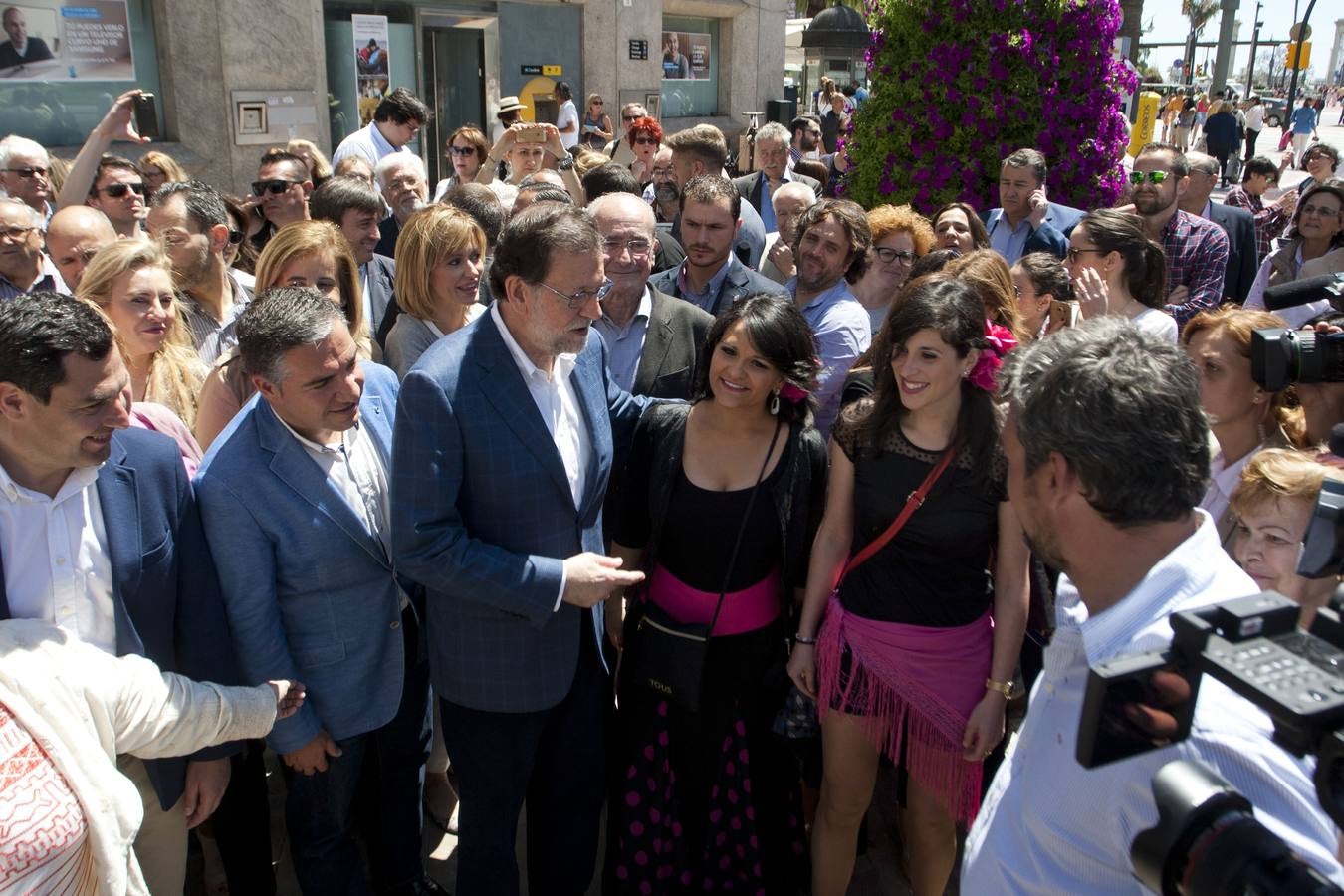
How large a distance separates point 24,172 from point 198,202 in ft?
5.91

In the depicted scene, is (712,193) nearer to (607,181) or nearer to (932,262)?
(932,262)

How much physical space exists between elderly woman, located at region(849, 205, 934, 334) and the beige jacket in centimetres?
336

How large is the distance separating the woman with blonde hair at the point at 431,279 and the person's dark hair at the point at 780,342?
1297mm

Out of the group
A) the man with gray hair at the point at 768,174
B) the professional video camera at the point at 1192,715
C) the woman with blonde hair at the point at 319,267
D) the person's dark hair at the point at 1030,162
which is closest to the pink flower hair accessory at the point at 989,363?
the professional video camera at the point at 1192,715

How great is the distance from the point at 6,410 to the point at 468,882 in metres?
1.68

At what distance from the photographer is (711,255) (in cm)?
435

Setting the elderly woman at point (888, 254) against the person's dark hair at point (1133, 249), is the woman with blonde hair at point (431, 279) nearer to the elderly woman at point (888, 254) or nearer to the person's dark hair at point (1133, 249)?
the elderly woman at point (888, 254)

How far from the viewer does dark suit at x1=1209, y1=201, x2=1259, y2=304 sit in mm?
6520

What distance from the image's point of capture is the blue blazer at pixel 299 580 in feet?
7.91

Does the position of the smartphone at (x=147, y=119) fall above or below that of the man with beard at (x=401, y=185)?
above

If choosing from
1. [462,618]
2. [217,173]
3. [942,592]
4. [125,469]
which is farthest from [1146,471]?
[217,173]

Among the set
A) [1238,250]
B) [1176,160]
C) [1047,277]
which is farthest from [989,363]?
[1238,250]

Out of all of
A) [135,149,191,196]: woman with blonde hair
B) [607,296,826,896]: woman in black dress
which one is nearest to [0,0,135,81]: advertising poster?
[135,149,191,196]: woman with blonde hair

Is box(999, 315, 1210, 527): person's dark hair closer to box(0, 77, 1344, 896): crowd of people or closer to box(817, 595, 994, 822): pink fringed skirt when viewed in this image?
box(0, 77, 1344, 896): crowd of people
